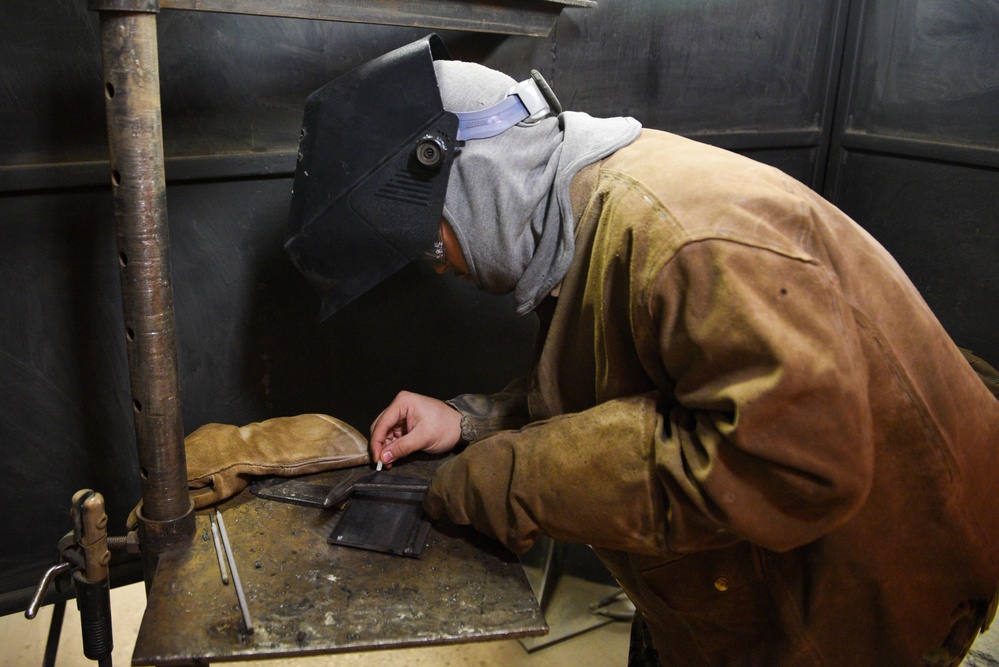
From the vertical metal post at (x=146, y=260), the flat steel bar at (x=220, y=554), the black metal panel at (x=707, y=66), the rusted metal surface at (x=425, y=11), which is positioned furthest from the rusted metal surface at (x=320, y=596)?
the black metal panel at (x=707, y=66)

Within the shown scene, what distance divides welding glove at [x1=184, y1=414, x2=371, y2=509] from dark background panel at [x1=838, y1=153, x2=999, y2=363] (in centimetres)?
209

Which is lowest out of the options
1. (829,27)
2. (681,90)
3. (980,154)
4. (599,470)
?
(599,470)

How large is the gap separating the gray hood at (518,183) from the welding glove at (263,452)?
1.78 feet

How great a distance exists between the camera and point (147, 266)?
1285 millimetres

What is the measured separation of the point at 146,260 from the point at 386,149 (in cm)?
42

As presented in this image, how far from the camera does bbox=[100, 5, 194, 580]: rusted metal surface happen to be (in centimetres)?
120

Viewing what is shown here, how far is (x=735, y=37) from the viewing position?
254 cm

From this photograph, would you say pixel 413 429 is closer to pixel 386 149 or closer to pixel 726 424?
pixel 386 149

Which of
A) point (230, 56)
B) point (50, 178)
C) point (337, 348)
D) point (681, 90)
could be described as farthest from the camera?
point (681, 90)

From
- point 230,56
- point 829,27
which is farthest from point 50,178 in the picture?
point 829,27

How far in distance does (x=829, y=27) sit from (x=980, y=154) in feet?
2.11

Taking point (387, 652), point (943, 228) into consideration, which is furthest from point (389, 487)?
point (943, 228)

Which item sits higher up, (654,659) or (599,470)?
(599,470)

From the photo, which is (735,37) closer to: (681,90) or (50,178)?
(681,90)
